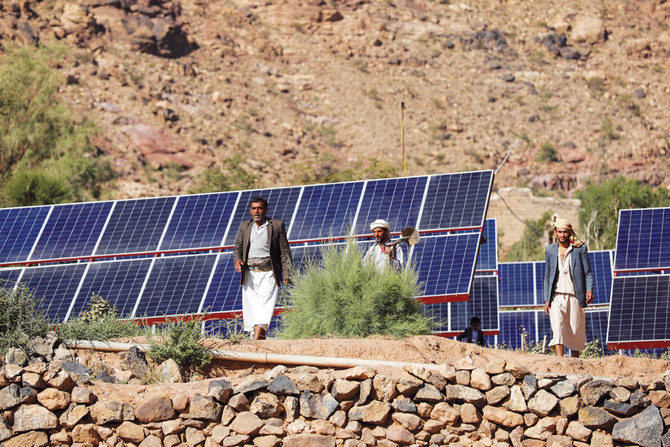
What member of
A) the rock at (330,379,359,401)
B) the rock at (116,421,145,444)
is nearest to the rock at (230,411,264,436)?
the rock at (330,379,359,401)

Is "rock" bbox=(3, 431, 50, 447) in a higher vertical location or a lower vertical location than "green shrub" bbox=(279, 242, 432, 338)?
lower

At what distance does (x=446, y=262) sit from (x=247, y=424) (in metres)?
6.38

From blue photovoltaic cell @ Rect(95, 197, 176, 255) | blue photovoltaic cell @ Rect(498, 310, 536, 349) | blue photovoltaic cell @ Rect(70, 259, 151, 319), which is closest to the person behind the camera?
blue photovoltaic cell @ Rect(70, 259, 151, 319)

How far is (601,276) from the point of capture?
2292 centimetres

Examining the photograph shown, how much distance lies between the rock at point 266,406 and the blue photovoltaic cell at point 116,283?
5.80 m

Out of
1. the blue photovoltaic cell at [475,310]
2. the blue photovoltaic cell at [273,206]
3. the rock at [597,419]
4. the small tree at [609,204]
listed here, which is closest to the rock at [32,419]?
the rock at [597,419]

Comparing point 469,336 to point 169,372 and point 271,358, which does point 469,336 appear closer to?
point 271,358

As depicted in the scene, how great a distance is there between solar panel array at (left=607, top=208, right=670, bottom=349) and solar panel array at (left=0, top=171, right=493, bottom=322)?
2600 mm

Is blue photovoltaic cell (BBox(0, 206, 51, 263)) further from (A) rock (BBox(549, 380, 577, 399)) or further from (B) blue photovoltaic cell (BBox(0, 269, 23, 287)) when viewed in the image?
(A) rock (BBox(549, 380, 577, 399))

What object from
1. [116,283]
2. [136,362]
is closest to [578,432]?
[136,362]

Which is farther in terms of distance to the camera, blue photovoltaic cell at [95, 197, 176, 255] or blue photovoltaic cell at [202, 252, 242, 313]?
blue photovoltaic cell at [95, 197, 176, 255]

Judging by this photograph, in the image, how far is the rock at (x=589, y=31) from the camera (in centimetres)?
8975

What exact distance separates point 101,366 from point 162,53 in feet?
229

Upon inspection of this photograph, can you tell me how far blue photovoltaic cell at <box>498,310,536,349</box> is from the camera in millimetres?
21109
